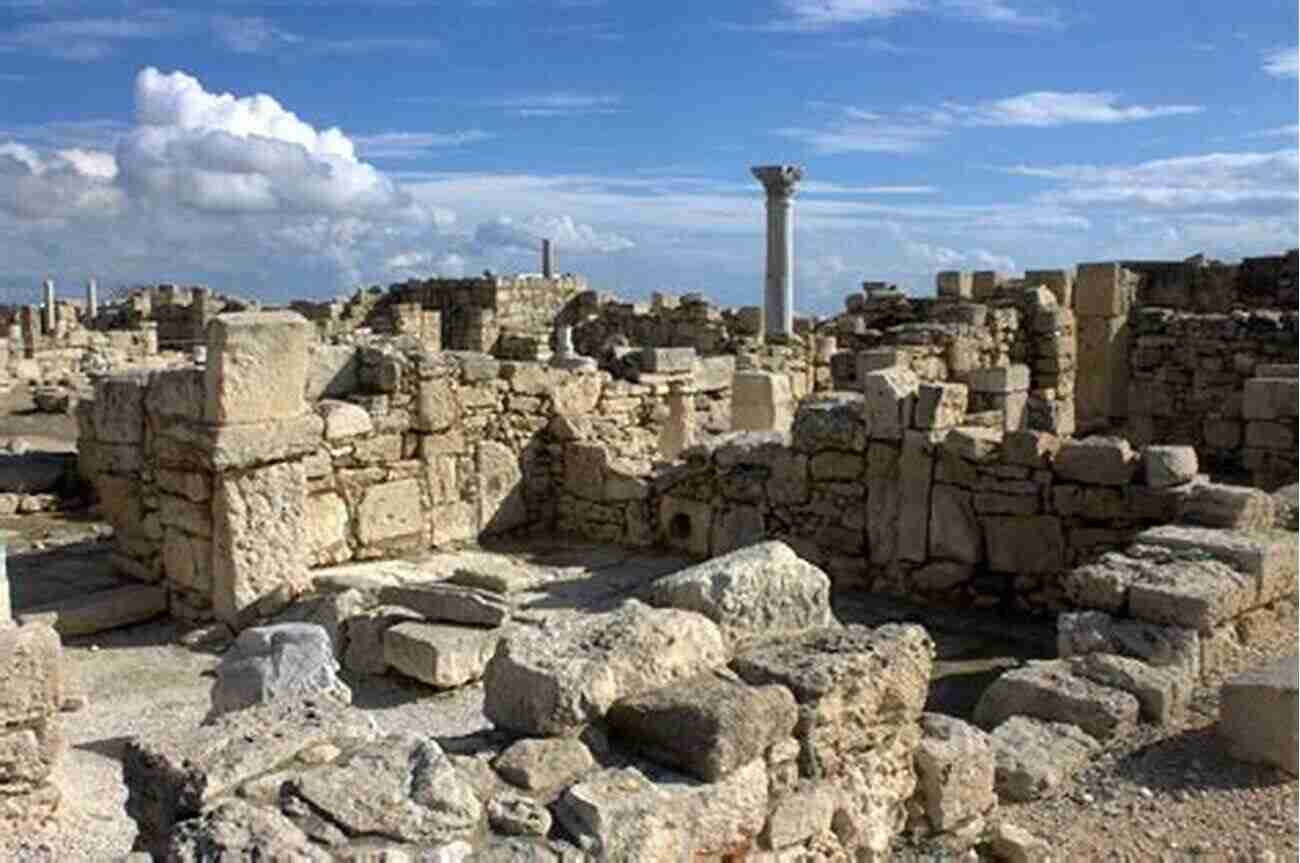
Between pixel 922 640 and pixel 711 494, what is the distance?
5.88 m

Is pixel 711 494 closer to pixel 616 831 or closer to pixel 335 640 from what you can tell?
pixel 335 640

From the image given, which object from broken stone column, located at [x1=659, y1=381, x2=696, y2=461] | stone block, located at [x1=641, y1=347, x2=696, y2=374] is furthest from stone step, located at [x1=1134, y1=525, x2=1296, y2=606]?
stone block, located at [x1=641, y1=347, x2=696, y2=374]

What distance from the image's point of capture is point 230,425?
8797 millimetres

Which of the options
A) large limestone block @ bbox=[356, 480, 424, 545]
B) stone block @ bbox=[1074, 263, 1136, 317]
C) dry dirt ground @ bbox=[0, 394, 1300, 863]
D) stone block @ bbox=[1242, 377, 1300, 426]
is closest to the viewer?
dry dirt ground @ bbox=[0, 394, 1300, 863]

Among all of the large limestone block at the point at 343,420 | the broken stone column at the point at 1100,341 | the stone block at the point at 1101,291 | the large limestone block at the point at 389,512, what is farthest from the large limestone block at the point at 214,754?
the stone block at the point at 1101,291

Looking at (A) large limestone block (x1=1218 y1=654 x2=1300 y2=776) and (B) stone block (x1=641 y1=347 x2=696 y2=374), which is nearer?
(A) large limestone block (x1=1218 y1=654 x2=1300 y2=776)

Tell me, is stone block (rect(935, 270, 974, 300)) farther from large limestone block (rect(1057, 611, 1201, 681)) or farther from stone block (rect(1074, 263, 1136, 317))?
large limestone block (rect(1057, 611, 1201, 681))

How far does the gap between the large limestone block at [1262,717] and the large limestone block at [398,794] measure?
3948 mm

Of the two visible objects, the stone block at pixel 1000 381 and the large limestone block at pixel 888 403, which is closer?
the large limestone block at pixel 888 403

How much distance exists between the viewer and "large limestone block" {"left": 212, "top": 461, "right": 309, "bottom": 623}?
8828 millimetres

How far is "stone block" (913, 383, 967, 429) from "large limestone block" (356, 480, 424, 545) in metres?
4.06

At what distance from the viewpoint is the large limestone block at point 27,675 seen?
17.9ft

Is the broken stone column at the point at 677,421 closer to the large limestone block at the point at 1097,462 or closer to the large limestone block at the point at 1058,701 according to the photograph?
the large limestone block at the point at 1097,462

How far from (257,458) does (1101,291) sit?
12.7 meters
